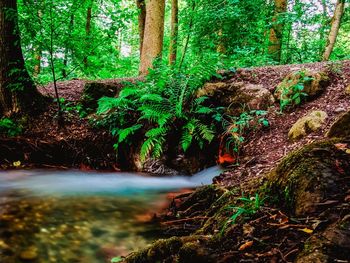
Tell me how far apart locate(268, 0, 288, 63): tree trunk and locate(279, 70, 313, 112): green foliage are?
4.26 metres

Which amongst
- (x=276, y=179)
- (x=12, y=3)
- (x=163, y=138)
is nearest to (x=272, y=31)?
(x=163, y=138)

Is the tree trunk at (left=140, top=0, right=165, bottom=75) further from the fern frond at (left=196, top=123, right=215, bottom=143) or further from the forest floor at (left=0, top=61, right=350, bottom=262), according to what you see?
the fern frond at (left=196, top=123, right=215, bottom=143)

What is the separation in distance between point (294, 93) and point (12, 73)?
530cm

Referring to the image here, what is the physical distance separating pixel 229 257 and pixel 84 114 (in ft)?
17.9

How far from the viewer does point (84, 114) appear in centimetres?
674

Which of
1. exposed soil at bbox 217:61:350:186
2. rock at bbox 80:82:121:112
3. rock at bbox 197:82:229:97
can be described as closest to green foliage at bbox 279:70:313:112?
exposed soil at bbox 217:61:350:186

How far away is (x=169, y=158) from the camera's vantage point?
5.83 m

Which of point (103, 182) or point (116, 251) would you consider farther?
point (103, 182)

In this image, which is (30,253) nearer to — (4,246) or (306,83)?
(4,246)

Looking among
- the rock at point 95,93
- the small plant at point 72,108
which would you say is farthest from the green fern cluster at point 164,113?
the rock at point 95,93

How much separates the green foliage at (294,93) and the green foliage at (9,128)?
500 centimetres

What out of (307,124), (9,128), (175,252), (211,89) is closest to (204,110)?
(211,89)

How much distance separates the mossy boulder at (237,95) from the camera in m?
5.65

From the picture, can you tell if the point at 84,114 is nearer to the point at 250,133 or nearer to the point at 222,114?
the point at 222,114
